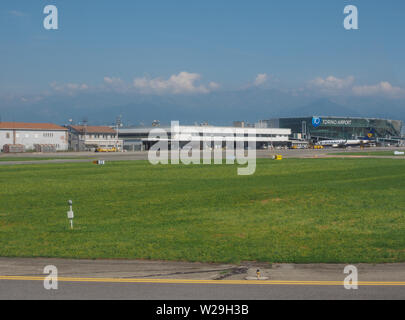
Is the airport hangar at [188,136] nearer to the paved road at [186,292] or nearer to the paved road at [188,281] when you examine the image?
the paved road at [188,281]

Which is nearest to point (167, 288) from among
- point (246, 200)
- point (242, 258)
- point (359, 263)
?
point (242, 258)

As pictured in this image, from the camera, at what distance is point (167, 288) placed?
32.7 feet

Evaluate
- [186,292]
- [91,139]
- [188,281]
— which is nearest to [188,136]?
[91,139]

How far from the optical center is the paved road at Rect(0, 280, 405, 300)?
9324mm

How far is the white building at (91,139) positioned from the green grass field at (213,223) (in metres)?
119

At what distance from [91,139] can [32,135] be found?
69.8 feet

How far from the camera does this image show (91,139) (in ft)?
500

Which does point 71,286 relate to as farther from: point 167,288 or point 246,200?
point 246,200

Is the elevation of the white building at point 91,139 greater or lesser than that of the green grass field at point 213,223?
greater

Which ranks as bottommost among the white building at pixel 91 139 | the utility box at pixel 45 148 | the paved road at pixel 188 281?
the paved road at pixel 188 281

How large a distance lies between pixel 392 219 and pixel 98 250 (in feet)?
40.9

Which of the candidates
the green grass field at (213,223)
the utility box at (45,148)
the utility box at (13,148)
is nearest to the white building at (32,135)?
the utility box at (45,148)

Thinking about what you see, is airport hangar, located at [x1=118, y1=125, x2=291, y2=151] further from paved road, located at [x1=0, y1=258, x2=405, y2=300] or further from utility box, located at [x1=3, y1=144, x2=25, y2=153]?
paved road, located at [x1=0, y1=258, x2=405, y2=300]

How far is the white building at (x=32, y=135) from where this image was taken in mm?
131750
